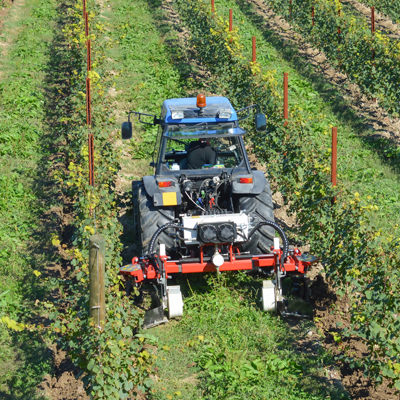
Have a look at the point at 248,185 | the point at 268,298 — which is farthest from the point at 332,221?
the point at 268,298

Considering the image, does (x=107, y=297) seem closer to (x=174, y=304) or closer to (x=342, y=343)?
(x=174, y=304)

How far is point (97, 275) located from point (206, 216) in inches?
94.7

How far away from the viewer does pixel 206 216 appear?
20.7 ft

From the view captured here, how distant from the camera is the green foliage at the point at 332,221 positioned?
202 inches

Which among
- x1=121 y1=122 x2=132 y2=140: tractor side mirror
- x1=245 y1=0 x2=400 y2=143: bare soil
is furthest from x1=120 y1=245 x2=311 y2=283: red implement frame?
x1=245 y1=0 x2=400 y2=143: bare soil

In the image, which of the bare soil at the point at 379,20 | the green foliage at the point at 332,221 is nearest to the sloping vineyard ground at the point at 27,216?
the green foliage at the point at 332,221

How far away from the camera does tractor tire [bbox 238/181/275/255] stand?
21.9 ft

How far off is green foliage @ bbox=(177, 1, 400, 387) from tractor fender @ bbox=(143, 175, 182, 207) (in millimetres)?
1842

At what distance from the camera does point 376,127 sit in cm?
1274

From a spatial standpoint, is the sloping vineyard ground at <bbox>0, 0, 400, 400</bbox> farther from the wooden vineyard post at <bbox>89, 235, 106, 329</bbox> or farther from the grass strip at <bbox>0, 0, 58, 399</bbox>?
the wooden vineyard post at <bbox>89, 235, 106, 329</bbox>

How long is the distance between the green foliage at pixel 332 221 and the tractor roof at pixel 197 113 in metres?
1.48

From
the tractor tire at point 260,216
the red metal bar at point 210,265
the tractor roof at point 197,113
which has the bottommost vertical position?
the red metal bar at point 210,265

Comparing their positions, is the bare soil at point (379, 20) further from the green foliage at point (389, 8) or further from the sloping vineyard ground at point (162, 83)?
the sloping vineyard ground at point (162, 83)

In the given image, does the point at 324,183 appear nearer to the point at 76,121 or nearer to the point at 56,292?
the point at 56,292
